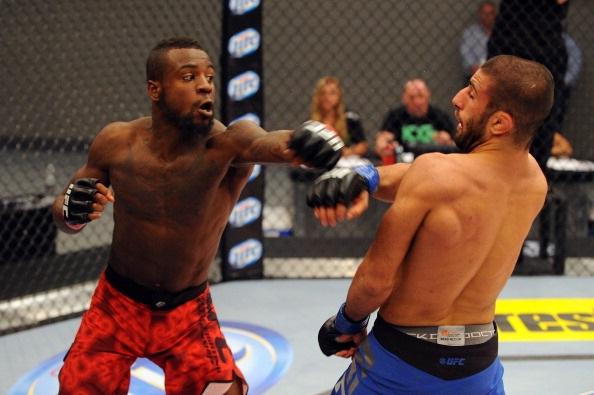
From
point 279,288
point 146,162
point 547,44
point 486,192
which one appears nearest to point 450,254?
point 486,192

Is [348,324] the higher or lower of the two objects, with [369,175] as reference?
lower

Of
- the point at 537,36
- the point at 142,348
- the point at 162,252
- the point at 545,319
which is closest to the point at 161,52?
the point at 162,252

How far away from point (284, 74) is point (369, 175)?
5.67 metres

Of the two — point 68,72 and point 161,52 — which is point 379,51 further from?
point 161,52

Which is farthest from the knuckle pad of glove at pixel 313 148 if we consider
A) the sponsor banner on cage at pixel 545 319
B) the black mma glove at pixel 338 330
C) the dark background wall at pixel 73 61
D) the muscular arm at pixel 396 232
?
the dark background wall at pixel 73 61

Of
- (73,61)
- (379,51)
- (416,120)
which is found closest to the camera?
(416,120)

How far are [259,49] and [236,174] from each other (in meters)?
2.04

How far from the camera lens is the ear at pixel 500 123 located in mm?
1361

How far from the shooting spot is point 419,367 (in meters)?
1.44

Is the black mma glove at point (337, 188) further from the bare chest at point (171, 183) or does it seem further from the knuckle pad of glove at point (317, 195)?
the bare chest at point (171, 183)

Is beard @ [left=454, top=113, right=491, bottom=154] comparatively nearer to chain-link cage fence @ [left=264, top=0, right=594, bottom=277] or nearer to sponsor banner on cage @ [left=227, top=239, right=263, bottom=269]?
sponsor banner on cage @ [left=227, top=239, right=263, bottom=269]

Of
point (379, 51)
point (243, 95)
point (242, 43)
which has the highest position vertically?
point (242, 43)

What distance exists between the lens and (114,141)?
6.24 feet

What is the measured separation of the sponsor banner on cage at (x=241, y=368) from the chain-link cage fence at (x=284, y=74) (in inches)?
53.4
